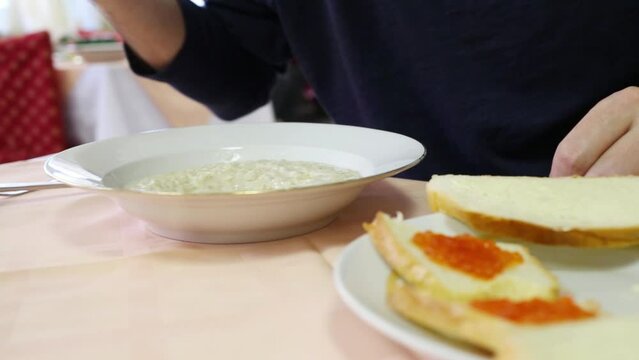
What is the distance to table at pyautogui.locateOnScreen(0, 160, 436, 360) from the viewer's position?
1.15 ft

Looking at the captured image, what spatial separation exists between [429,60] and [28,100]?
1.56 meters

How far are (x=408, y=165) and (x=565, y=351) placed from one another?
0.29 metres

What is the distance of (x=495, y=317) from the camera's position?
0.28m

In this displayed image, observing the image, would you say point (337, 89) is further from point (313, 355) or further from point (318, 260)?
point (313, 355)

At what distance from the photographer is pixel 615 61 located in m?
0.84

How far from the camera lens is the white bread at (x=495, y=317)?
0.26 metres

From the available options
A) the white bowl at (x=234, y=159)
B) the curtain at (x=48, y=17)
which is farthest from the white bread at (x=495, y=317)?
the curtain at (x=48, y=17)

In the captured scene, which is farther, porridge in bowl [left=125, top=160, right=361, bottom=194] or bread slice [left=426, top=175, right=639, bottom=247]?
porridge in bowl [left=125, top=160, right=361, bottom=194]

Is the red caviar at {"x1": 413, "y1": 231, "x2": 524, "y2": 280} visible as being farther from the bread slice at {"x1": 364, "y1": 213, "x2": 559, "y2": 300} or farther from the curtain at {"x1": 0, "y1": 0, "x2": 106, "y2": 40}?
the curtain at {"x1": 0, "y1": 0, "x2": 106, "y2": 40}

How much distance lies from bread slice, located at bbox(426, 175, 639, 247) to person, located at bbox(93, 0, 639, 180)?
21cm

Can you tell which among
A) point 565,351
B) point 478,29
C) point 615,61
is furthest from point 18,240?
point 615,61

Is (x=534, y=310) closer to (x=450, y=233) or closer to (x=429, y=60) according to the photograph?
(x=450, y=233)

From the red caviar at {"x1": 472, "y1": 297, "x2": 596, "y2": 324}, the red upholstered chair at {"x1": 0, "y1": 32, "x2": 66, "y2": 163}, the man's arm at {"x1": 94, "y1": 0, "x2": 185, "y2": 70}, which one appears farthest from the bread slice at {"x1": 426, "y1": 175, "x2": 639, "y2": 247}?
the red upholstered chair at {"x1": 0, "y1": 32, "x2": 66, "y2": 163}

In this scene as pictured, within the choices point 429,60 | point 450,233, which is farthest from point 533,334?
point 429,60
